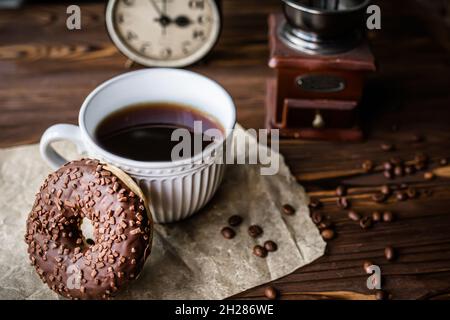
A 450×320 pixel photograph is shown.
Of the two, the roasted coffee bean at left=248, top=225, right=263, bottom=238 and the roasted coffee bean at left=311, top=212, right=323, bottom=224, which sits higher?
the roasted coffee bean at left=311, top=212, right=323, bottom=224

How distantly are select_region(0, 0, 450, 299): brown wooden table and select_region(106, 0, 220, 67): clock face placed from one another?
100 mm

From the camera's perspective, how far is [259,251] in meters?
1.23

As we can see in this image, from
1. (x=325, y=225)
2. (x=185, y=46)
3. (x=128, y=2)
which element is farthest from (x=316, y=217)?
(x=128, y=2)

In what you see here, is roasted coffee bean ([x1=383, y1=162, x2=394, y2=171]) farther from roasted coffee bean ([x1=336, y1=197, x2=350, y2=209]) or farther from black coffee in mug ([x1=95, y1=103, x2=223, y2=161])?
black coffee in mug ([x1=95, y1=103, x2=223, y2=161])

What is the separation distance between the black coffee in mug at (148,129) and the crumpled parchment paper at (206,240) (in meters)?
0.17

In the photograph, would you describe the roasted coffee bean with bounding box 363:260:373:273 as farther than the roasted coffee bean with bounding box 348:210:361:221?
No

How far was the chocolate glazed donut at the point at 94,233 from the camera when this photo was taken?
108 centimetres

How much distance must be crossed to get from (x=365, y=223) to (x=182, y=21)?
2.48ft

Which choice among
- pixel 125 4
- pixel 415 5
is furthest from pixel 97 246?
pixel 415 5

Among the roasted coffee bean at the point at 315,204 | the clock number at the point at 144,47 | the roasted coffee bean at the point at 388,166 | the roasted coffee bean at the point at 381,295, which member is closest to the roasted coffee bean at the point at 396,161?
the roasted coffee bean at the point at 388,166

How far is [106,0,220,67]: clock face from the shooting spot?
162 cm

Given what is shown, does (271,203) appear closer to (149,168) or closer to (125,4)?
(149,168)

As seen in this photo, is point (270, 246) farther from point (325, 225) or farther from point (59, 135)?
point (59, 135)

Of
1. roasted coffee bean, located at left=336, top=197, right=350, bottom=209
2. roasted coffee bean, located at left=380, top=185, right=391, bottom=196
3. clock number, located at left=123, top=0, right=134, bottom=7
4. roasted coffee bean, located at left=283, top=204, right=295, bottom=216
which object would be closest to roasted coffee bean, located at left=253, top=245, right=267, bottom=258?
roasted coffee bean, located at left=283, top=204, right=295, bottom=216
